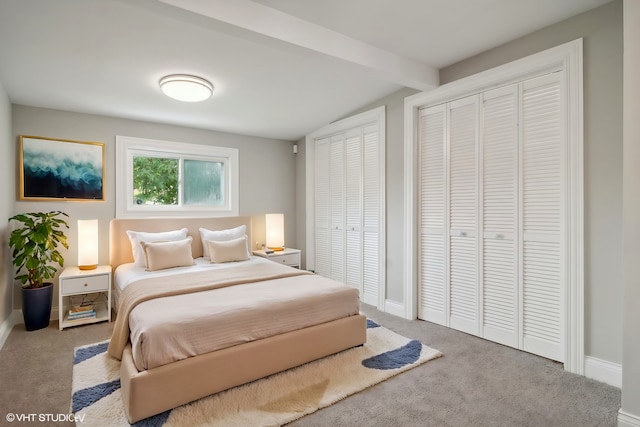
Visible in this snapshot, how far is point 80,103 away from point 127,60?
1.28 m

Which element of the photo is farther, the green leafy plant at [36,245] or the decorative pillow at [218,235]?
the decorative pillow at [218,235]

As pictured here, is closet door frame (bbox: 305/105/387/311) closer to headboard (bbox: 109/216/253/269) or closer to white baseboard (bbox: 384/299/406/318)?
white baseboard (bbox: 384/299/406/318)

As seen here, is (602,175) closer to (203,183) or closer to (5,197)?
(203,183)

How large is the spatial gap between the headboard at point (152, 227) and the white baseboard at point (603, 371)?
3911 millimetres

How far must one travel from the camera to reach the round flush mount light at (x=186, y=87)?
9.33 feet

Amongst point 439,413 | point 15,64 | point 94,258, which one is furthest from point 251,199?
point 439,413

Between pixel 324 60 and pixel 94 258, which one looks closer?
pixel 324 60

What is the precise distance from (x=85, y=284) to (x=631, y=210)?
4.38 meters

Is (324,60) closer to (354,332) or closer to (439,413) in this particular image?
(354,332)

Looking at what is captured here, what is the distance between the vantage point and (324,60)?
2.53m

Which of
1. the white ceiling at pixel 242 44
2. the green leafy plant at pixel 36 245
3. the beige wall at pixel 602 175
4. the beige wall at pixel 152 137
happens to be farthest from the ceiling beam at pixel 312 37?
Answer: the green leafy plant at pixel 36 245

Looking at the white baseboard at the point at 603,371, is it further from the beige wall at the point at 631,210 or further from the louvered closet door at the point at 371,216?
the louvered closet door at the point at 371,216

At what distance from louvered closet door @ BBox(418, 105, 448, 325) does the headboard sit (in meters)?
2.52

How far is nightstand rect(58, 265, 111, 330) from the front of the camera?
3197 mm
